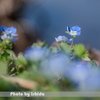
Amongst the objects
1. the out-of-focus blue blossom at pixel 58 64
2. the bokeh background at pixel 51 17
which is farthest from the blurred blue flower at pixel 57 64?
the bokeh background at pixel 51 17

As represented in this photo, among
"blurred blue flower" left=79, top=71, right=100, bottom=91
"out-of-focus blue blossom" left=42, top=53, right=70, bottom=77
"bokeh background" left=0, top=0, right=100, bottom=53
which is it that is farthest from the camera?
"bokeh background" left=0, top=0, right=100, bottom=53

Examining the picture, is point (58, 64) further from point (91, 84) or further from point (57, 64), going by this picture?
point (91, 84)

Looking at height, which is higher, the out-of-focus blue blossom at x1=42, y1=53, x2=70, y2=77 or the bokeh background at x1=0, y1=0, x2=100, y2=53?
the bokeh background at x1=0, y1=0, x2=100, y2=53

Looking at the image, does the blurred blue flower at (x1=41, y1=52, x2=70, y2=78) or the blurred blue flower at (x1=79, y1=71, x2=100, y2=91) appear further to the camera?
the blurred blue flower at (x1=41, y1=52, x2=70, y2=78)

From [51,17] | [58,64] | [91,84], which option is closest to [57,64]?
[58,64]

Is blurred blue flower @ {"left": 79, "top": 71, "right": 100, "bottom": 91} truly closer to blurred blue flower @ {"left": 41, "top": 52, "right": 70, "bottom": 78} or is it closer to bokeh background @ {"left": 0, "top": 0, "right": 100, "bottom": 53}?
blurred blue flower @ {"left": 41, "top": 52, "right": 70, "bottom": 78}

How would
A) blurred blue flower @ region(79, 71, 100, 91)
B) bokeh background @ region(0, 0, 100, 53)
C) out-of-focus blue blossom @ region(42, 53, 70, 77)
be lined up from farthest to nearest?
bokeh background @ region(0, 0, 100, 53), out-of-focus blue blossom @ region(42, 53, 70, 77), blurred blue flower @ region(79, 71, 100, 91)

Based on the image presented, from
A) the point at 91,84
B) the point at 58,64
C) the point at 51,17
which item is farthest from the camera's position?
the point at 51,17

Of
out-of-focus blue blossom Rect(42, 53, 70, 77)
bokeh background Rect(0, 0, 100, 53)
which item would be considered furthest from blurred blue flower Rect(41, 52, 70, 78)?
bokeh background Rect(0, 0, 100, 53)

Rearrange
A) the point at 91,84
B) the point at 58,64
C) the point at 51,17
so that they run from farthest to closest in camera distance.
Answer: the point at 51,17 < the point at 58,64 < the point at 91,84
